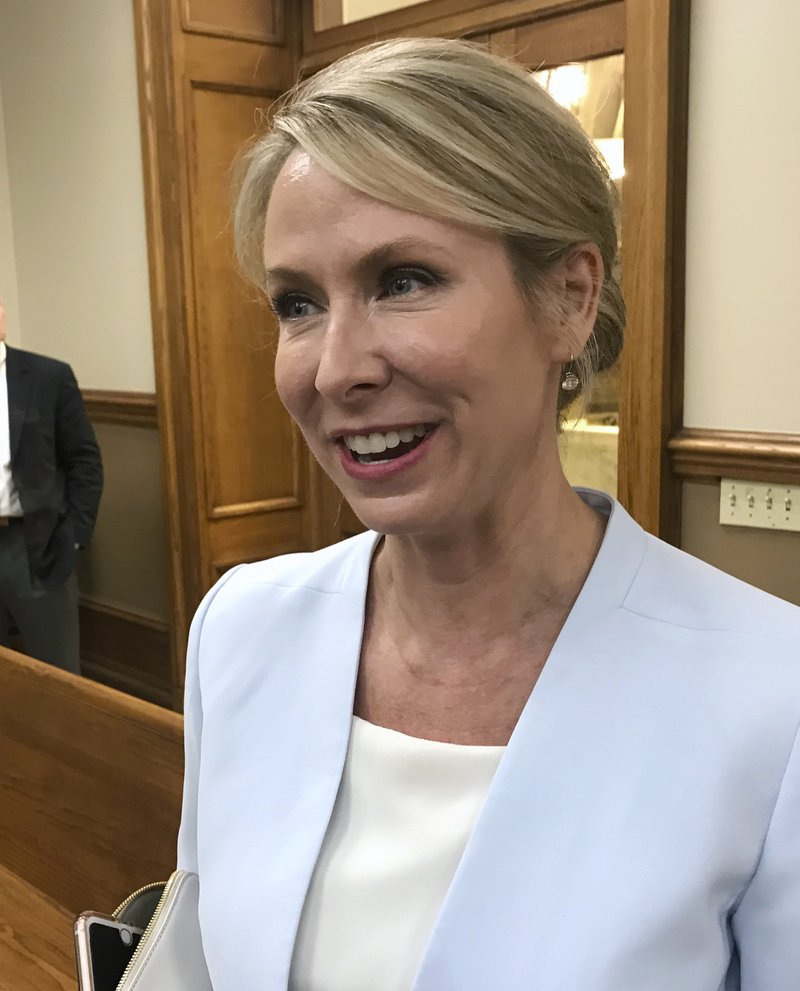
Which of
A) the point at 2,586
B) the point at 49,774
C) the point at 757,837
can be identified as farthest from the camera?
the point at 2,586

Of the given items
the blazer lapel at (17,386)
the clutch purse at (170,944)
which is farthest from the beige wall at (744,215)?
the blazer lapel at (17,386)

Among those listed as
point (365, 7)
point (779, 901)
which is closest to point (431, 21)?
point (365, 7)

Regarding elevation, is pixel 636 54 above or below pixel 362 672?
above

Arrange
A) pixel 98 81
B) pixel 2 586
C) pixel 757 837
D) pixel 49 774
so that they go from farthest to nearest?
pixel 98 81, pixel 2 586, pixel 49 774, pixel 757 837

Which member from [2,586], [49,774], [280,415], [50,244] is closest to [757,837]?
[49,774]

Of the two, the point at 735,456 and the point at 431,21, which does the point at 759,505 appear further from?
the point at 431,21

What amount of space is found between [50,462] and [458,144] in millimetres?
2684

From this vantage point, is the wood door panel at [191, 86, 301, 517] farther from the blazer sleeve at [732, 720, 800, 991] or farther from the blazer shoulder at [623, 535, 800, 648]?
the blazer sleeve at [732, 720, 800, 991]

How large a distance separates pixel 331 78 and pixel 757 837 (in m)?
0.69

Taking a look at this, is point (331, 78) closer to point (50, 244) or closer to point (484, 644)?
point (484, 644)

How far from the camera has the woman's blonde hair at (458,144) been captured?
783 mm

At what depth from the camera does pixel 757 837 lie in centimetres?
75

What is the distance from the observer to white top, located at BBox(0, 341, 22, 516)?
10.3 ft

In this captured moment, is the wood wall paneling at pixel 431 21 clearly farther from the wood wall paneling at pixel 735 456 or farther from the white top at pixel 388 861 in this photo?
the white top at pixel 388 861
